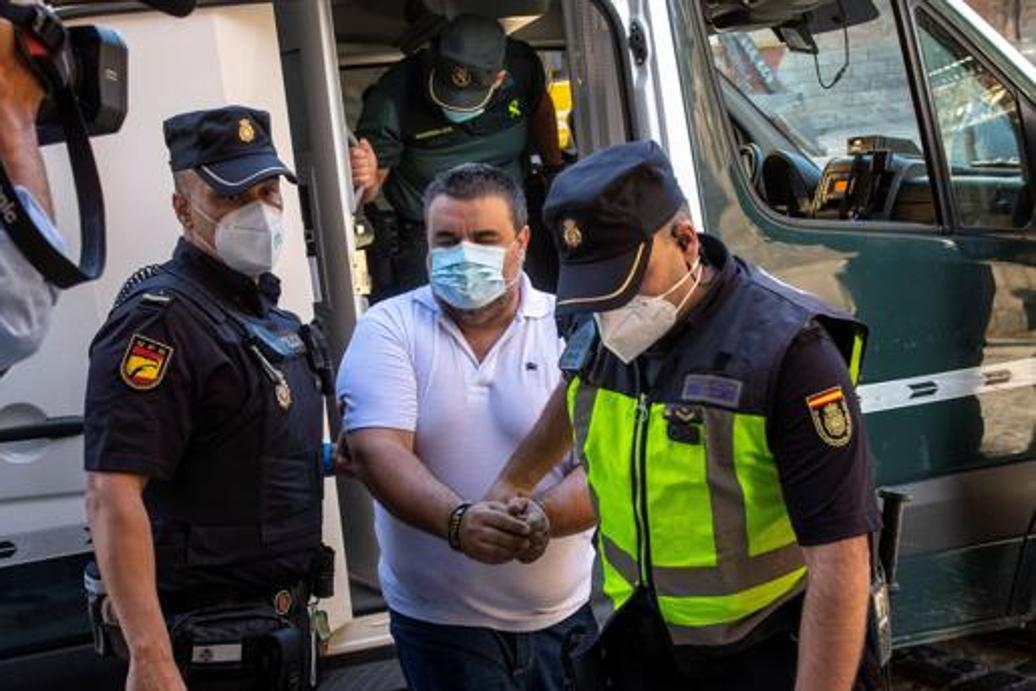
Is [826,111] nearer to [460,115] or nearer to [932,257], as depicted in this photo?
[932,257]

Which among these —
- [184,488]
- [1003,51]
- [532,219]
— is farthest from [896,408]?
[184,488]

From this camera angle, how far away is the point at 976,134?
3.69 m

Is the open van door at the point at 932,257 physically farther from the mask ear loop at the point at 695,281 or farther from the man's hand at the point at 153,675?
the man's hand at the point at 153,675

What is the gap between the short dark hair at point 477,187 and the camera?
2.61 m

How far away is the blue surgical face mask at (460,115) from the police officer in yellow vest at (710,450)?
6.88 ft

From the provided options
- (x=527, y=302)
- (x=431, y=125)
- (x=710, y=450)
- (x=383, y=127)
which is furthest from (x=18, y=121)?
(x=431, y=125)

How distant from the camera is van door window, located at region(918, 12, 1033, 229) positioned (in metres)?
3.61

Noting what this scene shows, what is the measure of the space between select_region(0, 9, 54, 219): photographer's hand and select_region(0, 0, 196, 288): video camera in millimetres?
12

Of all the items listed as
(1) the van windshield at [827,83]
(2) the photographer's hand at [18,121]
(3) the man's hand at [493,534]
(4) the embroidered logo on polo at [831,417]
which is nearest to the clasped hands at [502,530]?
(3) the man's hand at [493,534]

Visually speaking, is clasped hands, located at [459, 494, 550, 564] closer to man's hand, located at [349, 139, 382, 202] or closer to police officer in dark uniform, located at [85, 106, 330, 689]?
police officer in dark uniform, located at [85, 106, 330, 689]

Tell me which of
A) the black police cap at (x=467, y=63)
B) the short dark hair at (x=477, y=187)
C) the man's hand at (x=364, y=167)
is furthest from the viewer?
the black police cap at (x=467, y=63)

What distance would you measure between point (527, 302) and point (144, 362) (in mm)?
861

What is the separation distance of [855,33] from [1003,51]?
0.45 m

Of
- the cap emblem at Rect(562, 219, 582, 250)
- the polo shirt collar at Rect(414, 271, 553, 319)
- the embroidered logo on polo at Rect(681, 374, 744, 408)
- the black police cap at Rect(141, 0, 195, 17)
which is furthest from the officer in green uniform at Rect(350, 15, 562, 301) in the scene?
the black police cap at Rect(141, 0, 195, 17)
